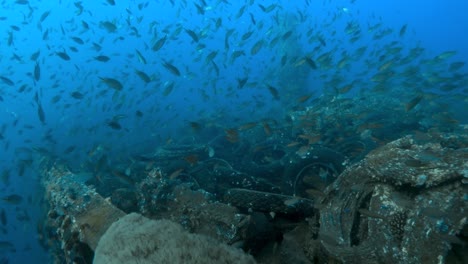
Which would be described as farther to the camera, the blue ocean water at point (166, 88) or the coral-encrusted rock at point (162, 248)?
the blue ocean water at point (166, 88)

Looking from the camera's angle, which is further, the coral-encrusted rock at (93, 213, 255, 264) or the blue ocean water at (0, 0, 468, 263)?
the blue ocean water at (0, 0, 468, 263)

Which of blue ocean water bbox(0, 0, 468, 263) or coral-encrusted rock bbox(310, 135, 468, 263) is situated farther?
blue ocean water bbox(0, 0, 468, 263)

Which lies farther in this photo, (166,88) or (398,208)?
(166,88)

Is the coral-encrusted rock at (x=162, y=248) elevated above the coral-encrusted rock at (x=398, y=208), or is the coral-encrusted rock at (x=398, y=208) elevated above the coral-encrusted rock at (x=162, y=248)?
the coral-encrusted rock at (x=398, y=208)

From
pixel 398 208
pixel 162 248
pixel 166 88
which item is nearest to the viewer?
pixel 162 248

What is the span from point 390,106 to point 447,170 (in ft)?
34.6

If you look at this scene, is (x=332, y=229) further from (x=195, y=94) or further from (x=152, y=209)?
(x=195, y=94)

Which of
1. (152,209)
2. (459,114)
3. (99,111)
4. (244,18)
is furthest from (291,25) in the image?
(244,18)

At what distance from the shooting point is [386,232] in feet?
10.8

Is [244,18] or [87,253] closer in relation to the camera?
[87,253]

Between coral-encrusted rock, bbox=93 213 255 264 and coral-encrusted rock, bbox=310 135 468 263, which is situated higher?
coral-encrusted rock, bbox=310 135 468 263

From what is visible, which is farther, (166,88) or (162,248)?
(166,88)

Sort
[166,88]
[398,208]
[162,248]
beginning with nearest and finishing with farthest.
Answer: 1. [162,248]
2. [398,208]
3. [166,88]

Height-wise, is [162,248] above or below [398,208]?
below
